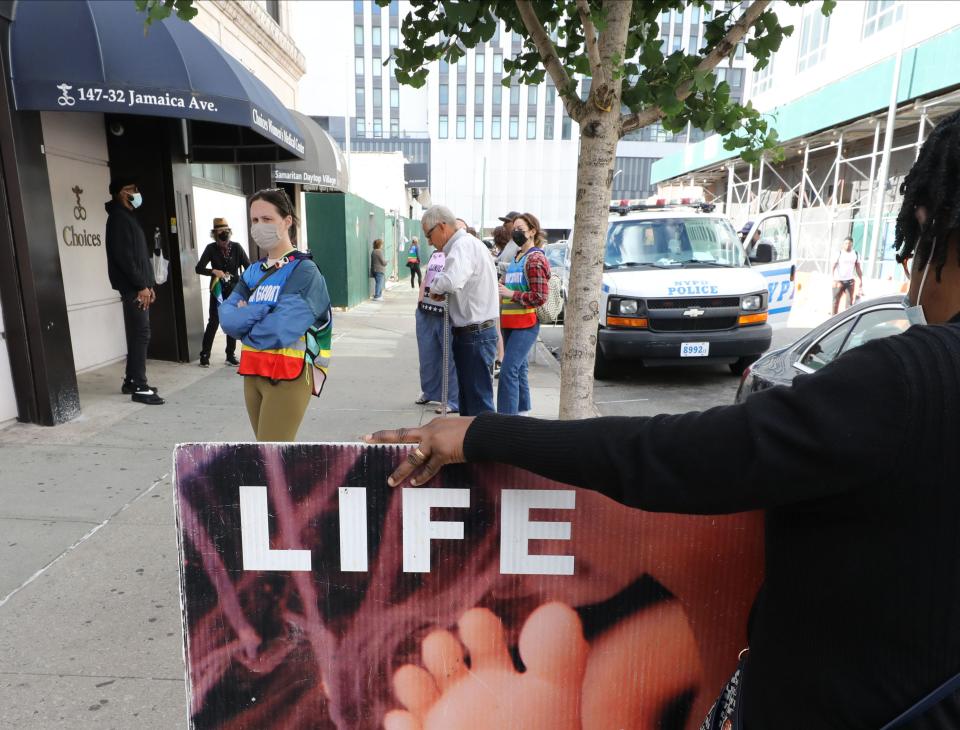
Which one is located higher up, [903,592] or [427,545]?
[903,592]

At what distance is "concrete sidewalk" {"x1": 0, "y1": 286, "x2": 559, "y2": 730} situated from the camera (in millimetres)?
2588

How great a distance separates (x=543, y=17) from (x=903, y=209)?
134 inches

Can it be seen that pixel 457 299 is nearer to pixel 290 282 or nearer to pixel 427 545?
pixel 290 282

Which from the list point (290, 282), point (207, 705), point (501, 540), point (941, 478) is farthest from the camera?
point (290, 282)

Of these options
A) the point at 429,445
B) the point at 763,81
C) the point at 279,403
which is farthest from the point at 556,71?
the point at 763,81

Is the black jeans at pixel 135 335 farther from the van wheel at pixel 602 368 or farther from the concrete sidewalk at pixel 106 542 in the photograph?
the van wheel at pixel 602 368

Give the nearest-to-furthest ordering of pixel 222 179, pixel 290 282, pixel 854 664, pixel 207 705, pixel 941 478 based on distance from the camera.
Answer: pixel 941 478 → pixel 854 664 → pixel 207 705 → pixel 290 282 → pixel 222 179

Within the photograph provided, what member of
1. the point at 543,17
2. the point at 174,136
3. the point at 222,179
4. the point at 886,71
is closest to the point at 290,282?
the point at 543,17

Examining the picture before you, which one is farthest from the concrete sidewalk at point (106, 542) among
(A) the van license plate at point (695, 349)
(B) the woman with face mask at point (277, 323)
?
(A) the van license plate at point (695, 349)

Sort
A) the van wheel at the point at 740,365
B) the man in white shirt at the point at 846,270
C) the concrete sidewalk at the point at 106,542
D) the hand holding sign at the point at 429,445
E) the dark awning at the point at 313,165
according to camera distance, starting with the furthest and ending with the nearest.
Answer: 1. the man in white shirt at the point at 846,270
2. the dark awning at the point at 313,165
3. the van wheel at the point at 740,365
4. the concrete sidewalk at the point at 106,542
5. the hand holding sign at the point at 429,445

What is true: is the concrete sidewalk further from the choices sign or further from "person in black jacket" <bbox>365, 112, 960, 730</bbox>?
"person in black jacket" <bbox>365, 112, 960, 730</bbox>

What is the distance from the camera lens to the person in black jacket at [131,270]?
6414mm

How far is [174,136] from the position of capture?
8320 millimetres

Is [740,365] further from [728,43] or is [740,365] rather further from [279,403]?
[279,403]
